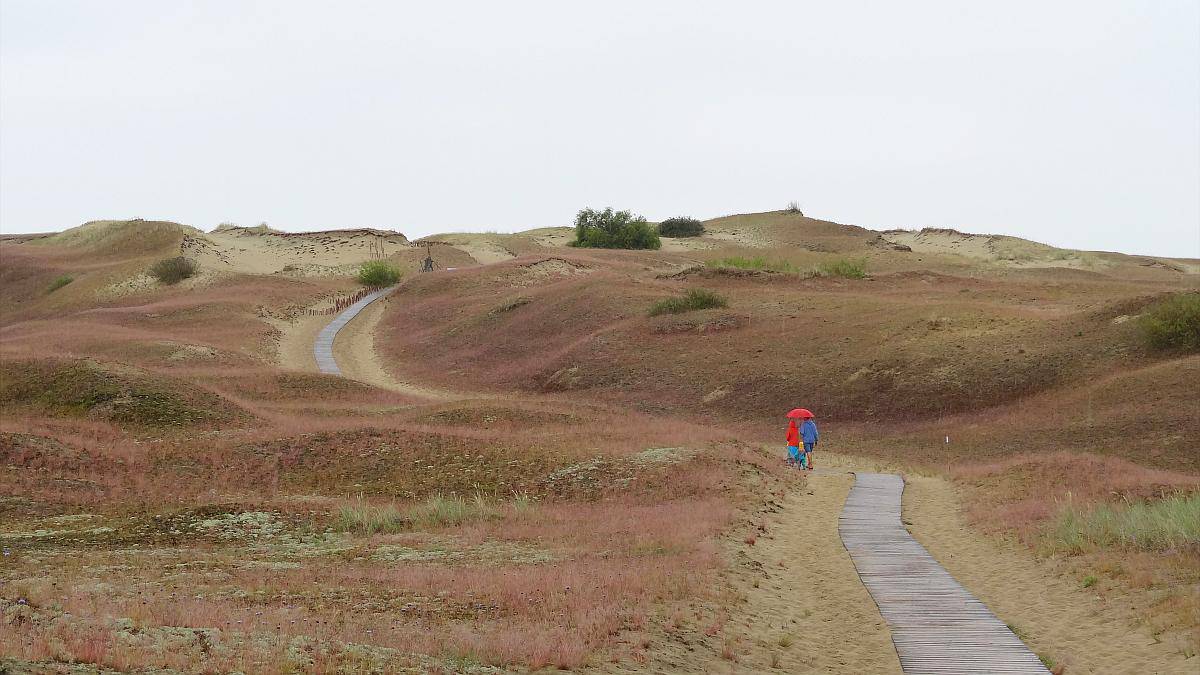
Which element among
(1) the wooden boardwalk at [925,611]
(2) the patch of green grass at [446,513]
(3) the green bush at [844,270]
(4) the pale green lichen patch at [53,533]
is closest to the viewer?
(1) the wooden boardwalk at [925,611]

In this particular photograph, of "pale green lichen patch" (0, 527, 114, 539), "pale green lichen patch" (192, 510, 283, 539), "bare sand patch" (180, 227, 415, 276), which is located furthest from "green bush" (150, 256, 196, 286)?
"pale green lichen patch" (0, 527, 114, 539)

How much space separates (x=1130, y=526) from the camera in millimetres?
16891

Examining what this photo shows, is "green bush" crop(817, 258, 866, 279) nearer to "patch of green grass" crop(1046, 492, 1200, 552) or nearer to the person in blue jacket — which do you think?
the person in blue jacket

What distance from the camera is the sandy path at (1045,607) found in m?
11.8

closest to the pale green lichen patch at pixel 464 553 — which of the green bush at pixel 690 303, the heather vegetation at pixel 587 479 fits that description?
the heather vegetation at pixel 587 479

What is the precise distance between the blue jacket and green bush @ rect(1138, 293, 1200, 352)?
1466 cm

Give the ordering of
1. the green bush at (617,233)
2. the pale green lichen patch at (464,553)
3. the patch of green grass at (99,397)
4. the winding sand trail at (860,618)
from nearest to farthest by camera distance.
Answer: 1. the winding sand trail at (860,618)
2. the pale green lichen patch at (464,553)
3. the patch of green grass at (99,397)
4. the green bush at (617,233)

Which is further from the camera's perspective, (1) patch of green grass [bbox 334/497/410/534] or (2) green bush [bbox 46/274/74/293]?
(2) green bush [bbox 46/274/74/293]

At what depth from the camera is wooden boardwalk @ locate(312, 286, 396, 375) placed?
2077 inches

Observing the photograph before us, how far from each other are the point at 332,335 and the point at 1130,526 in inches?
2027

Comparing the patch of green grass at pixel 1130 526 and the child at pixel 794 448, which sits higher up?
the patch of green grass at pixel 1130 526

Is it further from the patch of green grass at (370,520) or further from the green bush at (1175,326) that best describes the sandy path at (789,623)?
the green bush at (1175,326)

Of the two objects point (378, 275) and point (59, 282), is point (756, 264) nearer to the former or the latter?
point (378, 275)

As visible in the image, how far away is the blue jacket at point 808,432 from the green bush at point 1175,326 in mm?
14660
